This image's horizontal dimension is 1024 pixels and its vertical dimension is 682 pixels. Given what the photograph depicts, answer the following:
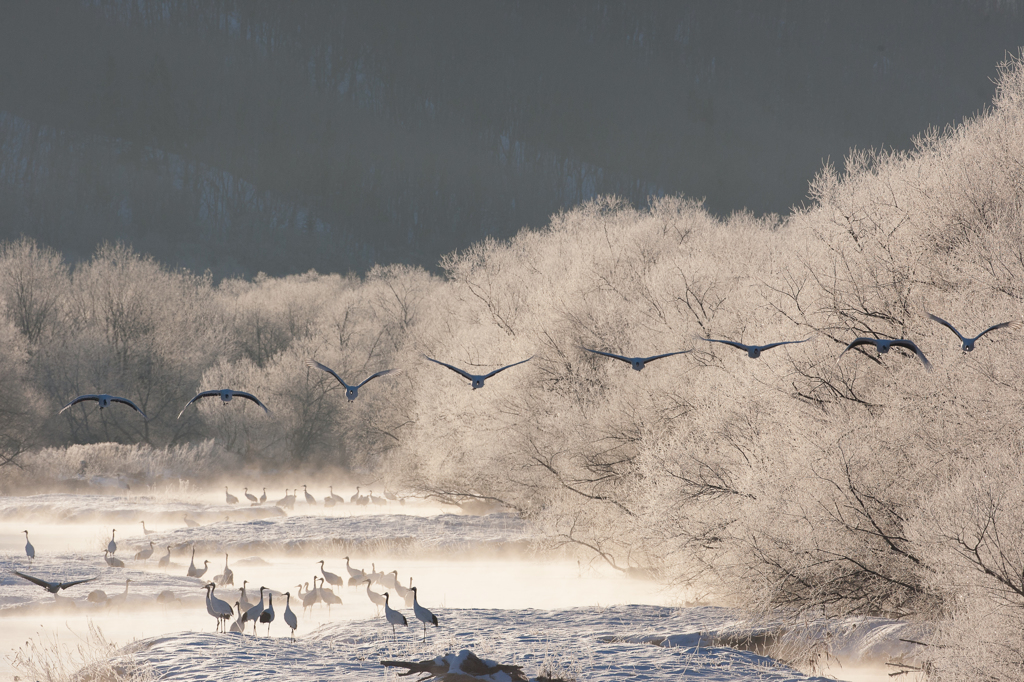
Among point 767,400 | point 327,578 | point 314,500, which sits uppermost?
point 767,400

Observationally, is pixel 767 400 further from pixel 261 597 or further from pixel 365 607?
pixel 261 597

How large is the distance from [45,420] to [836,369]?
40286 mm

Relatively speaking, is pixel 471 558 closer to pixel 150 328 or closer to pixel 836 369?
pixel 836 369

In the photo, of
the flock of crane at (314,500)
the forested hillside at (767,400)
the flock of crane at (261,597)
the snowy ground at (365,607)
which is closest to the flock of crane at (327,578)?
the flock of crane at (261,597)

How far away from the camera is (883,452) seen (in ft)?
47.0

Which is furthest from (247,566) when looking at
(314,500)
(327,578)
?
(314,500)

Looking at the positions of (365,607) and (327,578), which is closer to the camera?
(365,607)

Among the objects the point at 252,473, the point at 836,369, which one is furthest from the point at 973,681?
the point at 252,473

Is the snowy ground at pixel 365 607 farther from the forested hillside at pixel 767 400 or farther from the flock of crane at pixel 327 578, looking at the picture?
the forested hillside at pixel 767 400

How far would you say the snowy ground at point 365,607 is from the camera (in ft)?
41.1

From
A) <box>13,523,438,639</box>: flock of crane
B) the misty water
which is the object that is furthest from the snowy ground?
<box>13,523,438,639</box>: flock of crane

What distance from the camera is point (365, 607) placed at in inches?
745

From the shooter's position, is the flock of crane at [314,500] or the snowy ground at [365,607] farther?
the flock of crane at [314,500]

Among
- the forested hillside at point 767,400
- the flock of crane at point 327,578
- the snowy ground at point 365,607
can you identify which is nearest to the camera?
the flock of crane at point 327,578
